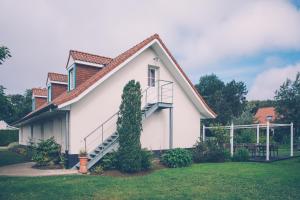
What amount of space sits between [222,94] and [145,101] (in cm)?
3283

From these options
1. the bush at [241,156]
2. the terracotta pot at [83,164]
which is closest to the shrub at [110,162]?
the terracotta pot at [83,164]

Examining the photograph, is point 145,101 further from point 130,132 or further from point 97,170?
point 97,170

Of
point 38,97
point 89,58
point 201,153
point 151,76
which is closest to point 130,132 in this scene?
point 151,76

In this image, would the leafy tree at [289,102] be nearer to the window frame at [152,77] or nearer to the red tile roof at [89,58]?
the window frame at [152,77]

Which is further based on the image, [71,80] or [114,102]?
[71,80]

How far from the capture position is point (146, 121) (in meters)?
17.1

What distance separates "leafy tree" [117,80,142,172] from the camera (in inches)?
503

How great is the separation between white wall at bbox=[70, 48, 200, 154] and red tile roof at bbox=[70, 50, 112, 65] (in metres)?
2.34

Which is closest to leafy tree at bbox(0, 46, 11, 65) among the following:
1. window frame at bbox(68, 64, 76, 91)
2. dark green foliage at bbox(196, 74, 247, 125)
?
window frame at bbox(68, 64, 76, 91)

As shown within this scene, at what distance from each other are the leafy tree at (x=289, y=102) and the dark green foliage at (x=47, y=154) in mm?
22542

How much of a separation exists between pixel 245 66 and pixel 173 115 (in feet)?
24.2

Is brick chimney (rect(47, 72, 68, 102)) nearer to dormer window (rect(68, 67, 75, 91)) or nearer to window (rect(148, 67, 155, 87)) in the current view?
dormer window (rect(68, 67, 75, 91))

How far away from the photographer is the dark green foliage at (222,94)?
44.1m

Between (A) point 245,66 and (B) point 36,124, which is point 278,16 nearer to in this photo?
(A) point 245,66
